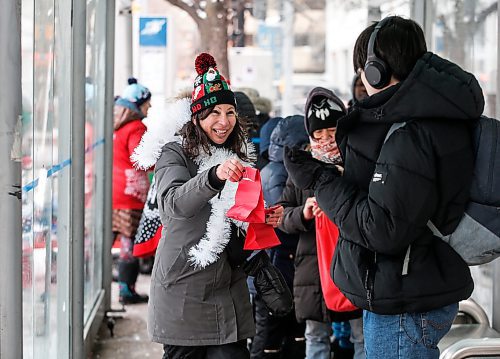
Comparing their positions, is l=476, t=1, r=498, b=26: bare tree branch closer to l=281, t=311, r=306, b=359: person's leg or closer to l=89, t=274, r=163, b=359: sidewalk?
l=281, t=311, r=306, b=359: person's leg

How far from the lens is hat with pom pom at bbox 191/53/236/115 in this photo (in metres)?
4.10

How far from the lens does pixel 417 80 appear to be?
325 cm

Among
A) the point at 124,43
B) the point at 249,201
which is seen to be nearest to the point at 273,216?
the point at 249,201

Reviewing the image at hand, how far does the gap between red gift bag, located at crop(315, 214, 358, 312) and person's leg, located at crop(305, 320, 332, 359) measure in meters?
0.39

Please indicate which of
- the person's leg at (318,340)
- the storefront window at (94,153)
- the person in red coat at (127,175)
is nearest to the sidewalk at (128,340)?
the storefront window at (94,153)

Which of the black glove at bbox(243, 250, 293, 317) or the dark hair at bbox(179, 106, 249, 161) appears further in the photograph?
the black glove at bbox(243, 250, 293, 317)

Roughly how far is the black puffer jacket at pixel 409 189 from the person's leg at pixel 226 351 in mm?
831

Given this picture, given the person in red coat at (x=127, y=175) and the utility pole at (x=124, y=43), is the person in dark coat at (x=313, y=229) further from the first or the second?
the utility pole at (x=124, y=43)

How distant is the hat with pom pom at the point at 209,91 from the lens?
4.10m

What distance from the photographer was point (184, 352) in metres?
4.07

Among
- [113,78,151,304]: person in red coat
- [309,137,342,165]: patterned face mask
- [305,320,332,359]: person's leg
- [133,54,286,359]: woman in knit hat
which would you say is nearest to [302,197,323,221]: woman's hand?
[309,137,342,165]: patterned face mask

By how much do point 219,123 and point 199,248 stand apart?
0.56 metres

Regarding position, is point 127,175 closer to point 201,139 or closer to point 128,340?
point 128,340

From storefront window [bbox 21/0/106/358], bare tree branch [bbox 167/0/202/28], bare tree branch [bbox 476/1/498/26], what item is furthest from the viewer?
bare tree branch [bbox 167/0/202/28]
